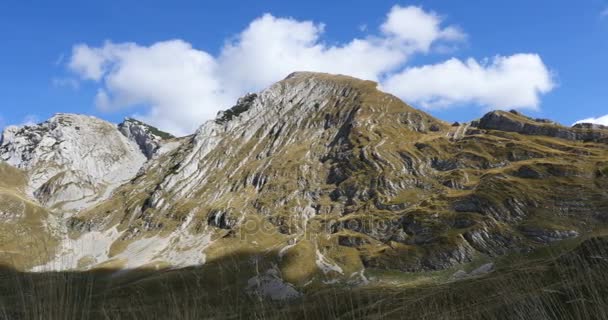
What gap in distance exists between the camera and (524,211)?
18062 cm

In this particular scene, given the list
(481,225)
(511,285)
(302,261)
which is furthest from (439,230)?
(511,285)

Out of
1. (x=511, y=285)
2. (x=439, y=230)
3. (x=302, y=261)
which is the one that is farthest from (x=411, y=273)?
(x=511, y=285)

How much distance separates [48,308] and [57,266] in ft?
3.83

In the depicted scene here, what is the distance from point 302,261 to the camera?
182m

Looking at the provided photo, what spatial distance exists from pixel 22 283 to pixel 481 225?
18411cm

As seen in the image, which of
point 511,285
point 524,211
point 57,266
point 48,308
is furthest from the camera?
point 524,211

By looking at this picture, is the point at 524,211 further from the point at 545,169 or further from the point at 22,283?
the point at 22,283

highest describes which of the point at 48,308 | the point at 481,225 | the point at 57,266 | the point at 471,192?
the point at 471,192

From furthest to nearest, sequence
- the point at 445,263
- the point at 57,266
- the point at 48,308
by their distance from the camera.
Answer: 1. the point at 445,263
2. the point at 57,266
3. the point at 48,308

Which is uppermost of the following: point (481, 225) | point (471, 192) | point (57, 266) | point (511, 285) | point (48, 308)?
point (471, 192)

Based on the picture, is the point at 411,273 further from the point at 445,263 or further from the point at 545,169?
the point at 545,169

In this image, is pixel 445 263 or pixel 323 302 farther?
pixel 445 263

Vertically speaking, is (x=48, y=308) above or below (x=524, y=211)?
below

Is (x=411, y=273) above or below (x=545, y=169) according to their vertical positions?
below
